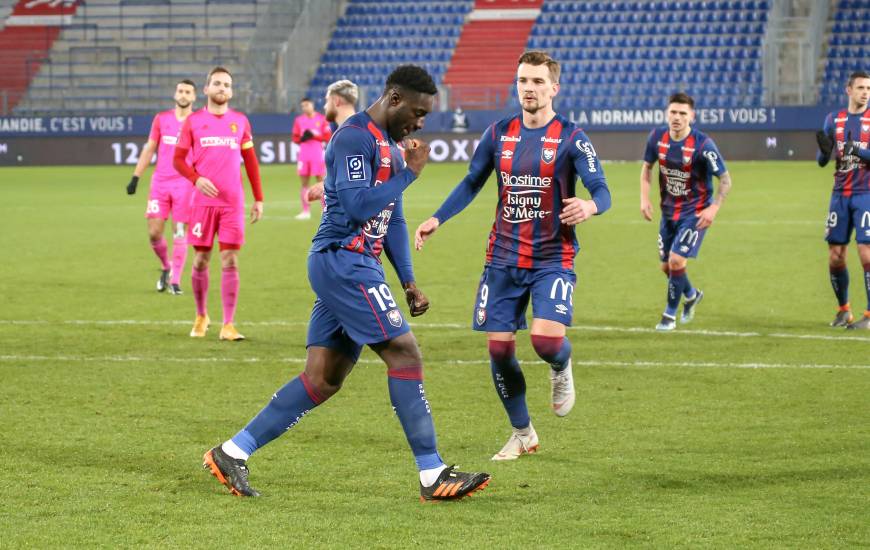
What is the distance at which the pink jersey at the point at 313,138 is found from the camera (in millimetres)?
24156

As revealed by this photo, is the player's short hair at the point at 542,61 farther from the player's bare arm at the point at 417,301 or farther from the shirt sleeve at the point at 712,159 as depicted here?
the shirt sleeve at the point at 712,159

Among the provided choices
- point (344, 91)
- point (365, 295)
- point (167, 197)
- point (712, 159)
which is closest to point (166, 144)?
point (167, 197)

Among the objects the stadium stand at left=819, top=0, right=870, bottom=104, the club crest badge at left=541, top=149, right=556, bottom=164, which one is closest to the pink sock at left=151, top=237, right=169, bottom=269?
the club crest badge at left=541, top=149, right=556, bottom=164

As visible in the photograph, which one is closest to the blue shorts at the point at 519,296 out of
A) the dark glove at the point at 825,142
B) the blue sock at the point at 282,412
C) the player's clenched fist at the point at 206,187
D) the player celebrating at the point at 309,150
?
the blue sock at the point at 282,412

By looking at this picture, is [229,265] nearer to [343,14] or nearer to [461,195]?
[461,195]

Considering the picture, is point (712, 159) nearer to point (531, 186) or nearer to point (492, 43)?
point (531, 186)

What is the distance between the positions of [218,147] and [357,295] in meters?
A: 5.71

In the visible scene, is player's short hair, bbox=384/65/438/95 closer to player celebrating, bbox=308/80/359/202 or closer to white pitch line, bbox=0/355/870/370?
player celebrating, bbox=308/80/359/202

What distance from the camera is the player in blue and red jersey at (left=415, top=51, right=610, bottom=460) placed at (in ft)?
22.9

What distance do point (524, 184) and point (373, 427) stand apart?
164 cm

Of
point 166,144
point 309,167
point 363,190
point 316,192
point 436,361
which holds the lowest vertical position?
point 309,167

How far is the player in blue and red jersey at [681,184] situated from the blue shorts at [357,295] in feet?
19.1

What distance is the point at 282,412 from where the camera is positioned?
612 cm

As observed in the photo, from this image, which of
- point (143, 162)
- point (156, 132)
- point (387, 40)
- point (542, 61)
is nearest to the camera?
point (542, 61)
